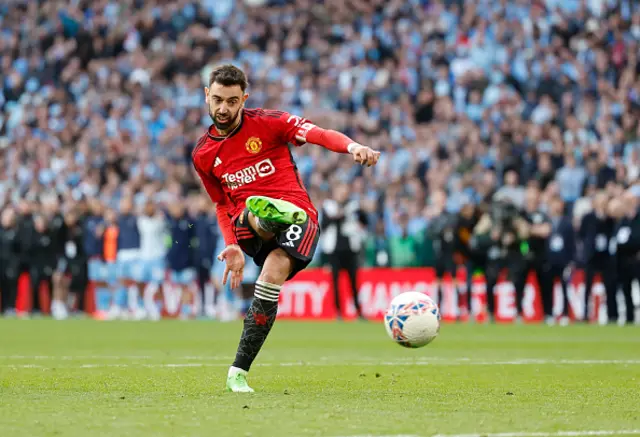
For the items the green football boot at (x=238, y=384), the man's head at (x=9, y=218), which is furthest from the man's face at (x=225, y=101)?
the man's head at (x=9, y=218)

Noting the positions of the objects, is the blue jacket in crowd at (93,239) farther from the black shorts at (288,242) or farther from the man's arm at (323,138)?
the man's arm at (323,138)

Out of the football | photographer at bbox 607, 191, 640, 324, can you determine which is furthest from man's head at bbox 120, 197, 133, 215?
the football

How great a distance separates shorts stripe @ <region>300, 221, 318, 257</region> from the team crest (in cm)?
62

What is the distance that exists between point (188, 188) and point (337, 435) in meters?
21.1

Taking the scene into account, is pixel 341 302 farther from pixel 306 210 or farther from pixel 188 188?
pixel 306 210

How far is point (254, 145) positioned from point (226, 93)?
0.44 metres

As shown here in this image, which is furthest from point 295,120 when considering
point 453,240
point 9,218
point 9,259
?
point 9,259

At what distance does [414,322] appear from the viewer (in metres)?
8.68

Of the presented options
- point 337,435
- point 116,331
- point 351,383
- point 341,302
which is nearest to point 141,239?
point 341,302

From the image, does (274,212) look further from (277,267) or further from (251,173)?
(251,173)

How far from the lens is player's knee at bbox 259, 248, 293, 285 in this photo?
7695mm

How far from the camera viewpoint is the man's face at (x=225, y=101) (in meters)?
7.67

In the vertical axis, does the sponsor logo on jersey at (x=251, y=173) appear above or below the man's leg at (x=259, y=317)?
above

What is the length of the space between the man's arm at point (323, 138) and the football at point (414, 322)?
169 cm
